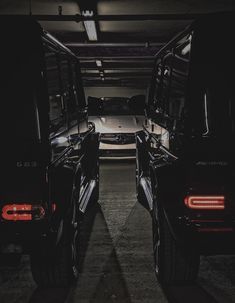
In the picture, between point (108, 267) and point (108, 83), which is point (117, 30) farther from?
point (108, 83)

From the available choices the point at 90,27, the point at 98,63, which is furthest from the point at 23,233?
the point at 98,63

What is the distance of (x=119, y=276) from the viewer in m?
4.68

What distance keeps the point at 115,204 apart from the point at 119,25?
4.47 m

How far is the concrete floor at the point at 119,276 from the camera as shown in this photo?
13.7 ft

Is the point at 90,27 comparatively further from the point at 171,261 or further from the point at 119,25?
the point at 171,261

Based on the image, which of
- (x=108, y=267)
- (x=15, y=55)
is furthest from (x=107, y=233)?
(x=15, y=55)

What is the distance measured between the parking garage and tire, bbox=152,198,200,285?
110 millimetres

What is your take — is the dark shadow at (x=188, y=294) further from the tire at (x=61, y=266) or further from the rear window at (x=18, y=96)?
the rear window at (x=18, y=96)

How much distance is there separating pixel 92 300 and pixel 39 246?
95 centimetres

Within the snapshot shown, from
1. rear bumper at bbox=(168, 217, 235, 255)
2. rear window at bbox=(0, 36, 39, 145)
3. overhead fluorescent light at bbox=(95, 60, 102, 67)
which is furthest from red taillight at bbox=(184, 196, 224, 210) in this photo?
overhead fluorescent light at bbox=(95, 60, 102, 67)

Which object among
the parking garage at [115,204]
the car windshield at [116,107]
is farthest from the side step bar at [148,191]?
the car windshield at [116,107]

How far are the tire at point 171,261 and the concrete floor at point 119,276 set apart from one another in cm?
11

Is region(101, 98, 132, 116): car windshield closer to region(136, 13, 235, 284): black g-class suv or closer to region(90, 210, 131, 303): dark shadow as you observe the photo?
region(90, 210, 131, 303): dark shadow

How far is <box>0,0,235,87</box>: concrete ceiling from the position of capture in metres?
8.77
